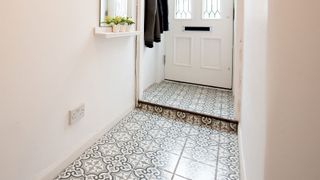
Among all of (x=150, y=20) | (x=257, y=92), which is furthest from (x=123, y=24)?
(x=257, y=92)

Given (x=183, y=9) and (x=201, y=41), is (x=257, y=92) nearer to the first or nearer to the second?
(x=201, y=41)

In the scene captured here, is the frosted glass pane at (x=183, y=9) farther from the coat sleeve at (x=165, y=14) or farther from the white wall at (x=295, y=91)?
the white wall at (x=295, y=91)

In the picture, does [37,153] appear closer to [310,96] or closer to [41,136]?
[41,136]

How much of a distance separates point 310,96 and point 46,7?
139cm

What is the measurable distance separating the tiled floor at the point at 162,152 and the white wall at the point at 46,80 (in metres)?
0.18

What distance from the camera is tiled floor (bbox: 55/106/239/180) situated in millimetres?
1604

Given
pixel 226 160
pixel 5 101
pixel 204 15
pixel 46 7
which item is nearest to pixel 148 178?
pixel 226 160

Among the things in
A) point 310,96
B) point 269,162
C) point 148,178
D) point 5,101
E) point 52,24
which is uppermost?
point 52,24

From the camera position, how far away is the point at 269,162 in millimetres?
716

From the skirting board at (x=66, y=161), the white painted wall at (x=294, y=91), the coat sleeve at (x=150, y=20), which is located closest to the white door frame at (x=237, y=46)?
the coat sleeve at (x=150, y=20)

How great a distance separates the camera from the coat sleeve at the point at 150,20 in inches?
109

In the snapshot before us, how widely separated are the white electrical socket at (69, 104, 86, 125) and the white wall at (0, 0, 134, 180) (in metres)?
0.04

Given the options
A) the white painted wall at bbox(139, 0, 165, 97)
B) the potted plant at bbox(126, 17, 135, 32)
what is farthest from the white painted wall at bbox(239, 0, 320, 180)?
the white painted wall at bbox(139, 0, 165, 97)

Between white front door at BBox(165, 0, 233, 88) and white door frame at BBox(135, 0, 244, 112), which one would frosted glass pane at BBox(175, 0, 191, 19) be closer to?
white front door at BBox(165, 0, 233, 88)
